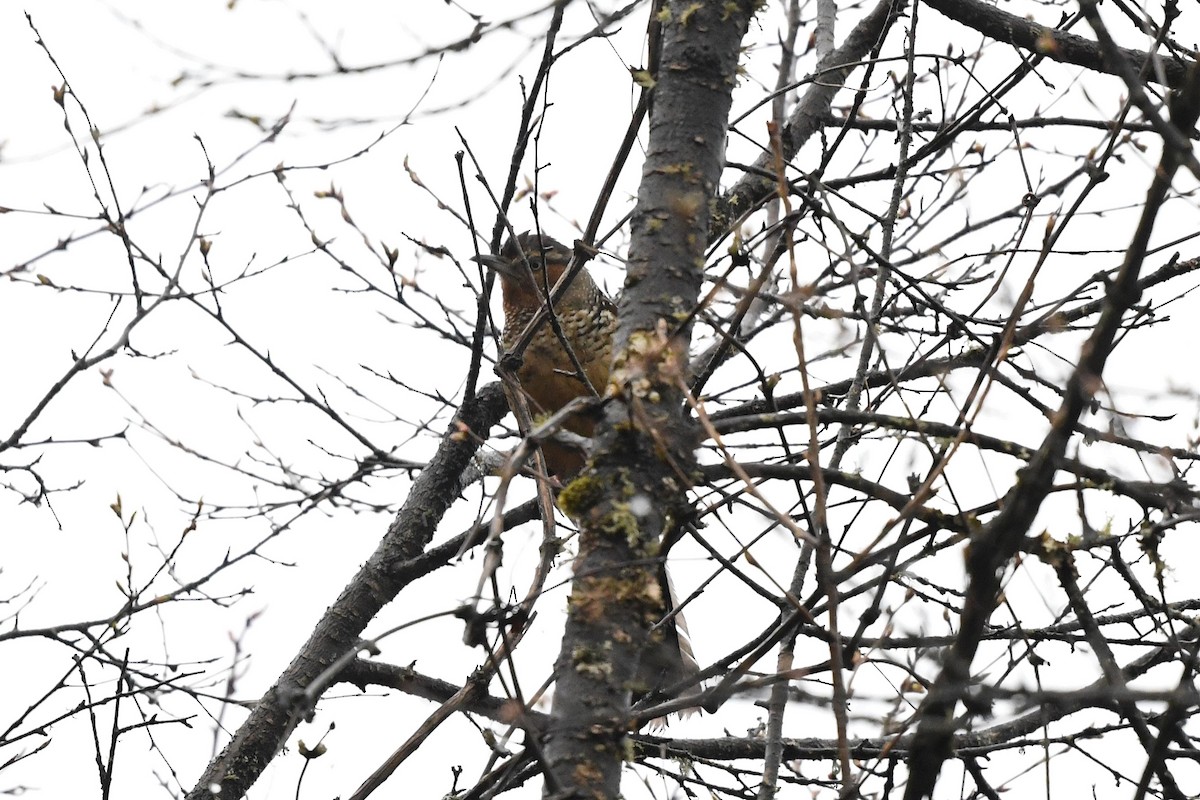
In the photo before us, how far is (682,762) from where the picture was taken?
4430mm

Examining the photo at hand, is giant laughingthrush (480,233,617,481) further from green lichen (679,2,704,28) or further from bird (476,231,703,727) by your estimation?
green lichen (679,2,704,28)

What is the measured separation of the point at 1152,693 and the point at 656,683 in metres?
2.90

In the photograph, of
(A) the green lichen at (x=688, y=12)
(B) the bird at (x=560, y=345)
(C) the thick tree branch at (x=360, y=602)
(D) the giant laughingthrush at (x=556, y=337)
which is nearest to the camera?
(A) the green lichen at (x=688, y=12)

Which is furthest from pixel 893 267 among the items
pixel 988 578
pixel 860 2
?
pixel 860 2

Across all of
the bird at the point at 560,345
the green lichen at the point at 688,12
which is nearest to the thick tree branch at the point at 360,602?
the bird at the point at 560,345

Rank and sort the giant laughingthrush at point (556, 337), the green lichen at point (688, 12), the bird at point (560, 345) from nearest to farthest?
the green lichen at point (688, 12)
the bird at point (560, 345)
the giant laughingthrush at point (556, 337)

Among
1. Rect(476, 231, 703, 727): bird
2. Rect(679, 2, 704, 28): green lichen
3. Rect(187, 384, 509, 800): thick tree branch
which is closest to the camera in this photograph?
Rect(679, 2, 704, 28): green lichen

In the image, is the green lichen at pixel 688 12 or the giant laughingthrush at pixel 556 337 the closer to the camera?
the green lichen at pixel 688 12

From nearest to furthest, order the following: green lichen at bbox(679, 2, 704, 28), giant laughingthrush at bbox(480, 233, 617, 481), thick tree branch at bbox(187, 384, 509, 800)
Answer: green lichen at bbox(679, 2, 704, 28), thick tree branch at bbox(187, 384, 509, 800), giant laughingthrush at bbox(480, 233, 617, 481)

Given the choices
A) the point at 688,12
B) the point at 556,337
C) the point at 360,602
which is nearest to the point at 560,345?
the point at 556,337

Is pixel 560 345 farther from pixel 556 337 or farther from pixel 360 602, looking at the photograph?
pixel 360 602

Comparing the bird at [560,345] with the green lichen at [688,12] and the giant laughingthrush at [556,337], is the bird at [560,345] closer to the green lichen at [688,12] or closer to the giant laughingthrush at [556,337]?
the giant laughingthrush at [556,337]

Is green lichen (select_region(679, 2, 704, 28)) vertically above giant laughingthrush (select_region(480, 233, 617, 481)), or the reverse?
giant laughingthrush (select_region(480, 233, 617, 481))

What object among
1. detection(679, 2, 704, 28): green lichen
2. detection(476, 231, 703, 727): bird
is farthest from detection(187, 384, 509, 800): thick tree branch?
detection(679, 2, 704, 28): green lichen
